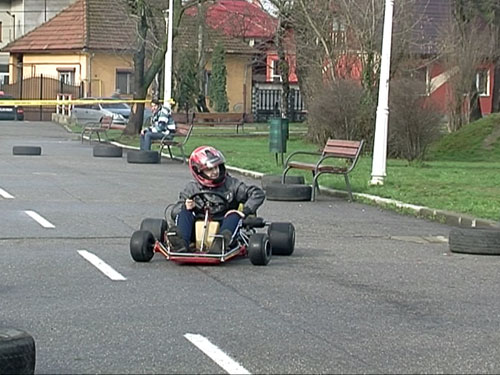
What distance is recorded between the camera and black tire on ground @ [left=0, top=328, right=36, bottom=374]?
634 cm

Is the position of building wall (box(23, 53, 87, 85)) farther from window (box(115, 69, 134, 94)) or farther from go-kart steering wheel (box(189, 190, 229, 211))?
go-kart steering wheel (box(189, 190, 229, 211))

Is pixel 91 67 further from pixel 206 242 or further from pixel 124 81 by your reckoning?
pixel 206 242

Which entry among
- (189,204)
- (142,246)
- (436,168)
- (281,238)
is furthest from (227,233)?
(436,168)

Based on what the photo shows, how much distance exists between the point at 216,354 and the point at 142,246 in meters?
3.88

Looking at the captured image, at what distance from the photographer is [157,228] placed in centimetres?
1173

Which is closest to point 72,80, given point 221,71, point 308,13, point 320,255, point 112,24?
point 112,24

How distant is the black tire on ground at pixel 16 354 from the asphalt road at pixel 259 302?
1.26 ft

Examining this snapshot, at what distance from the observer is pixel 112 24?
2484 inches

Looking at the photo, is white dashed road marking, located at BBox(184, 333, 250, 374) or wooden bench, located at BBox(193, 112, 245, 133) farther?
wooden bench, located at BBox(193, 112, 245, 133)

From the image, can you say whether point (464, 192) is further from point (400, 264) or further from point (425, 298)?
point (425, 298)

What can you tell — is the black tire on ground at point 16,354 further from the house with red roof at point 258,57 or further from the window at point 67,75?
the window at point 67,75


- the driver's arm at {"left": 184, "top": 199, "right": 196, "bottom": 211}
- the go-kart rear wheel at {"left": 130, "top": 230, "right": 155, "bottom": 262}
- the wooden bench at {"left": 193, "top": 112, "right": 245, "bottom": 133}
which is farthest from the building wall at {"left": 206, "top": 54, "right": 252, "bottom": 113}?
the go-kart rear wheel at {"left": 130, "top": 230, "right": 155, "bottom": 262}

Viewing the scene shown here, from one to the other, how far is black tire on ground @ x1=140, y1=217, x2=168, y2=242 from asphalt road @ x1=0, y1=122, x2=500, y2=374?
0.26 meters

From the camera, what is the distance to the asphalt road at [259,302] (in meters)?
7.40
